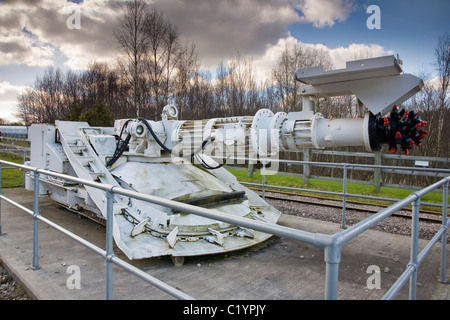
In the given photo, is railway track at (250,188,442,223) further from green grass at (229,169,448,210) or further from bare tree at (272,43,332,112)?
bare tree at (272,43,332,112)

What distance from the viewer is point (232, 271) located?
418 cm

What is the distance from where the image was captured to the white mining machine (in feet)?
11.4

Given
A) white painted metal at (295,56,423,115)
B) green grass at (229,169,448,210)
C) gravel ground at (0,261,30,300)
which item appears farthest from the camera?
green grass at (229,169,448,210)

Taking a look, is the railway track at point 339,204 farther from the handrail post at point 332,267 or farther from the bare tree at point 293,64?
the bare tree at point 293,64

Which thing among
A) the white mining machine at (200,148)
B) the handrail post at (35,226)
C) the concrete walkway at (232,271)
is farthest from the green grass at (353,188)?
the handrail post at (35,226)

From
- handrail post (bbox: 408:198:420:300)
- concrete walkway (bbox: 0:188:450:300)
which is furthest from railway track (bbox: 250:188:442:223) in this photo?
handrail post (bbox: 408:198:420:300)

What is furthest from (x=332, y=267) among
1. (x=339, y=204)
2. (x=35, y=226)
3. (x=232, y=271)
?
(x=339, y=204)

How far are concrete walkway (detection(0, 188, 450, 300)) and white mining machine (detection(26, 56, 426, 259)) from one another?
28 centimetres

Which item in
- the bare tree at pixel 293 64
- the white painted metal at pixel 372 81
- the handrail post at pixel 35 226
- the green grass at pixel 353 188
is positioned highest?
the bare tree at pixel 293 64

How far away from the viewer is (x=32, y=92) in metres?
48.6

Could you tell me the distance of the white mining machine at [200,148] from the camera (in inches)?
137

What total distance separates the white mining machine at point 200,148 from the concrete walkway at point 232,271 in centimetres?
28

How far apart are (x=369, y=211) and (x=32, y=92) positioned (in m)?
51.9
